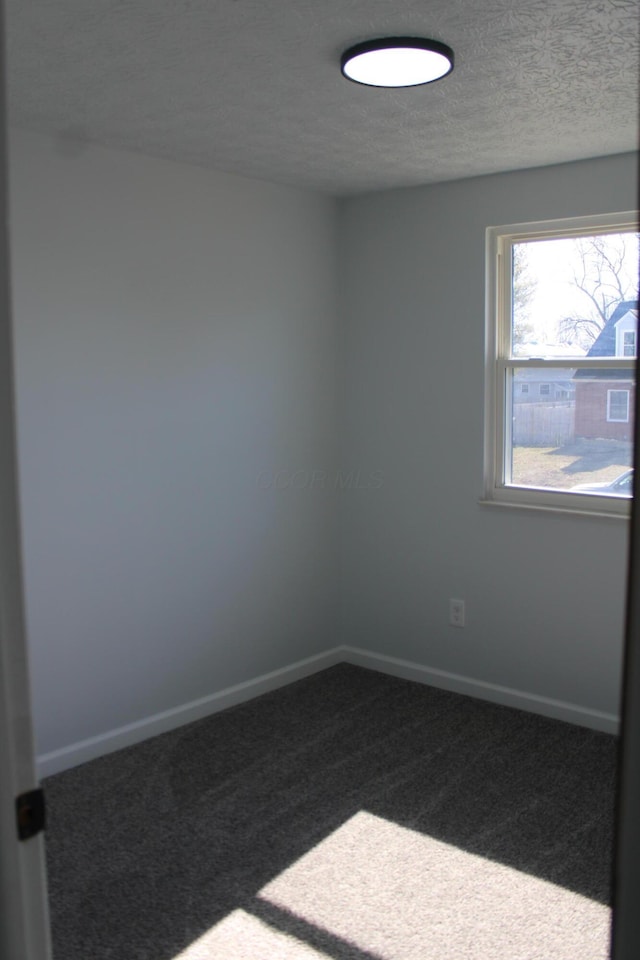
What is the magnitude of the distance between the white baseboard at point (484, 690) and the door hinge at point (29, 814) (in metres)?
3.02

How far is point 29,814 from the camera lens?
1.05 meters

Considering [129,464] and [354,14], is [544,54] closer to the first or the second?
[354,14]

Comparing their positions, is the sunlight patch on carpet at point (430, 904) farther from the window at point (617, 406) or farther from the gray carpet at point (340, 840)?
the window at point (617, 406)

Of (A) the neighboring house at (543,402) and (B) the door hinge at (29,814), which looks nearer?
(B) the door hinge at (29,814)

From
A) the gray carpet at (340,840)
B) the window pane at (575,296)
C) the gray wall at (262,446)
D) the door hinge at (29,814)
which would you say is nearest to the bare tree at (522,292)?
the window pane at (575,296)

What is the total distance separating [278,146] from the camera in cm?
321

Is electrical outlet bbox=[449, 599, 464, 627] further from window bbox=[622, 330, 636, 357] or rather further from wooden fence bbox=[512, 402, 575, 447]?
window bbox=[622, 330, 636, 357]

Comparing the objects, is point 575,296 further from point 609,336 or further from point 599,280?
point 609,336

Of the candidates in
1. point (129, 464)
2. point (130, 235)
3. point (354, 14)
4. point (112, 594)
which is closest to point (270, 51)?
point (354, 14)

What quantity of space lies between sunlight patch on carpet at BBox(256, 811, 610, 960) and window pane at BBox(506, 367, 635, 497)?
1684 millimetres

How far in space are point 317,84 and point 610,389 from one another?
5.98 ft

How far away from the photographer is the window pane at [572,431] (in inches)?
140

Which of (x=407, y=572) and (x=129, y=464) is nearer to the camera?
(x=129, y=464)

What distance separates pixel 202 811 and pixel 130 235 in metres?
2.21
